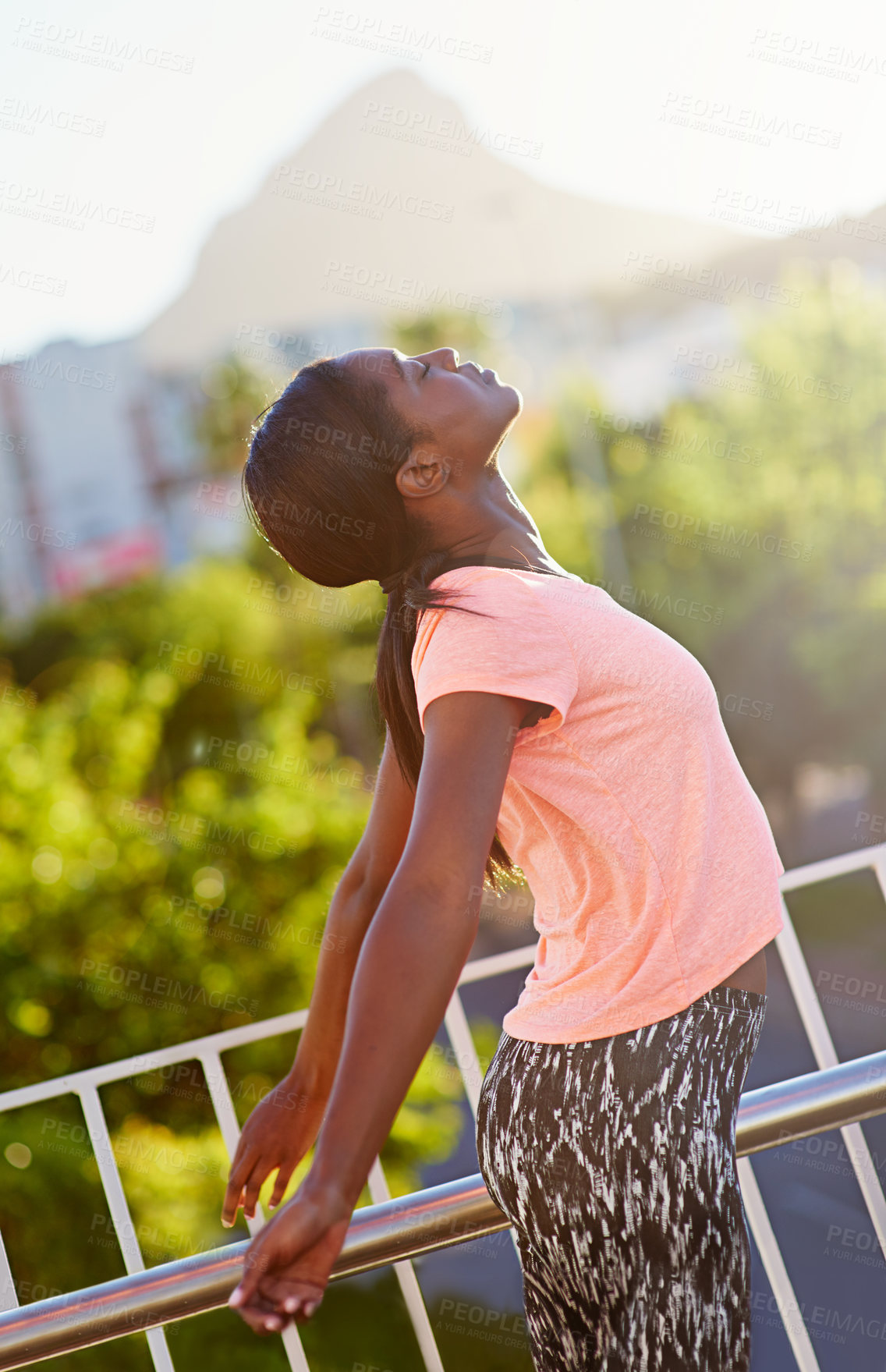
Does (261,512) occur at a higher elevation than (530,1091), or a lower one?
higher

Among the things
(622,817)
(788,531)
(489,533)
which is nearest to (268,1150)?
(622,817)

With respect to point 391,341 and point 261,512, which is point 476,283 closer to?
point 391,341

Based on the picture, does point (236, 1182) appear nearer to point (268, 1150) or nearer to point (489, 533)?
point (268, 1150)

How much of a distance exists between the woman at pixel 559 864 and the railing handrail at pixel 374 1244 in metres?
0.22

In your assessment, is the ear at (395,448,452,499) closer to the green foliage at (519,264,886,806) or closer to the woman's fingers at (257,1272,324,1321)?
the woman's fingers at (257,1272,324,1321)

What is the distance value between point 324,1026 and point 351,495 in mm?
641

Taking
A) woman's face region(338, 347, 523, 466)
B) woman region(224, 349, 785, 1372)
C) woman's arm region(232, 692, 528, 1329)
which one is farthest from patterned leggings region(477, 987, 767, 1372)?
woman's face region(338, 347, 523, 466)

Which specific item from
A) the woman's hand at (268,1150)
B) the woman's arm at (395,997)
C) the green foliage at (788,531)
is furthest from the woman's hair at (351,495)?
the green foliage at (788,531)

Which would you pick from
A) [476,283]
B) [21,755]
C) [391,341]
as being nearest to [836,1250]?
[21,755]

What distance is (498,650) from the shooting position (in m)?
1.01

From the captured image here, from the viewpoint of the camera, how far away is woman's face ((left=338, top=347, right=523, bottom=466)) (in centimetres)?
120

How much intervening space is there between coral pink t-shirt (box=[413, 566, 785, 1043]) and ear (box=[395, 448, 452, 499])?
0.39 feet

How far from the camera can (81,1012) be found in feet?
13.4

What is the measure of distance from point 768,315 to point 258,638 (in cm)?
1000
